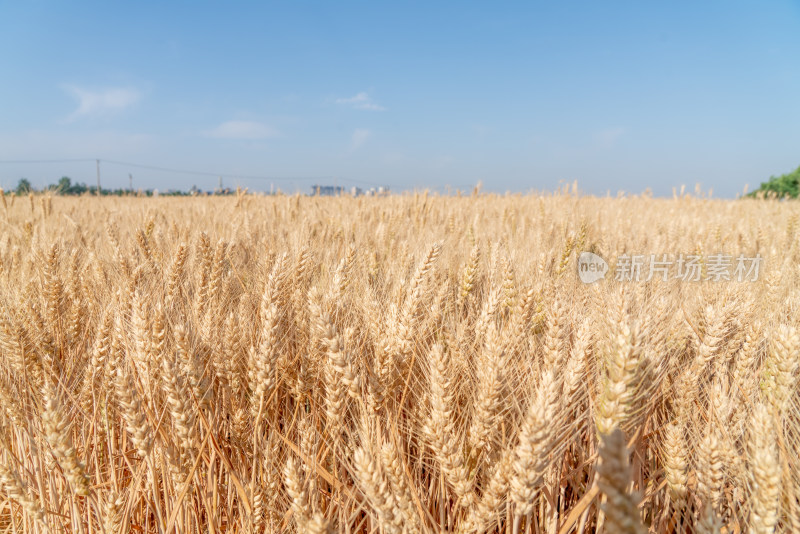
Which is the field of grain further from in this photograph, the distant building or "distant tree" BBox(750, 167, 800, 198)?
"distant tree" BBox(750, 167, 800, 198)

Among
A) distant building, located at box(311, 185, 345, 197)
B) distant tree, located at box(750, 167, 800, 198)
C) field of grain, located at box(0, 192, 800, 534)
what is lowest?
field of grain, located at box(0, 192, 800, 534)

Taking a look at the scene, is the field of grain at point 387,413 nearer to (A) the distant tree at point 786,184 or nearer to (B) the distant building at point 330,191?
(B) the distant building at point 330,191

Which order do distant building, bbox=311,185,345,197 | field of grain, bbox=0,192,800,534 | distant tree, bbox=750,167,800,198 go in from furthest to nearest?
distant tree, bbox=750,167,800,198 → distant building, bbox=311,185,345,197 → field of grain, bbox=0,192,800,534

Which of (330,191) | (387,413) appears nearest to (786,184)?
(330,191)

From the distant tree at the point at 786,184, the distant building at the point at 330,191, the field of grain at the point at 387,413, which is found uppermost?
the distant tree at the point at 786,184

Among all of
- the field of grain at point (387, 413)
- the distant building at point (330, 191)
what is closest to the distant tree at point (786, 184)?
the distant building at point (330, 191)

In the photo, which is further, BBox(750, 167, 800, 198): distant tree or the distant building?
BBox(750, 167, 800, 198): distant tree

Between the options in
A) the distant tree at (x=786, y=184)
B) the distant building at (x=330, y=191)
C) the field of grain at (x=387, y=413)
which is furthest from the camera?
the distant tree at (x=786, y=184)

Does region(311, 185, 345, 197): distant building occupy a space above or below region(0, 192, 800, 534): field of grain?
above

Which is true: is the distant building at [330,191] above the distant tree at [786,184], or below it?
below

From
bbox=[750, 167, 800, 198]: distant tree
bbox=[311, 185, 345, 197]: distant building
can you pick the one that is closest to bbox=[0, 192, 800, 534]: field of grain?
bbox=[311, 185, 345, 197]: distant building

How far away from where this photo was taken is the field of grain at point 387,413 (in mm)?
738

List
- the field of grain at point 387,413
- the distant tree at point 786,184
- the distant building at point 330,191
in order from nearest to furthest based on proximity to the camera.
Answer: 1. the field of grain at point 387,413
2. the distant building at point 330,191
3. the distant tree at point 786,184

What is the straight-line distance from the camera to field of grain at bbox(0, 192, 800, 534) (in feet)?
2.42
